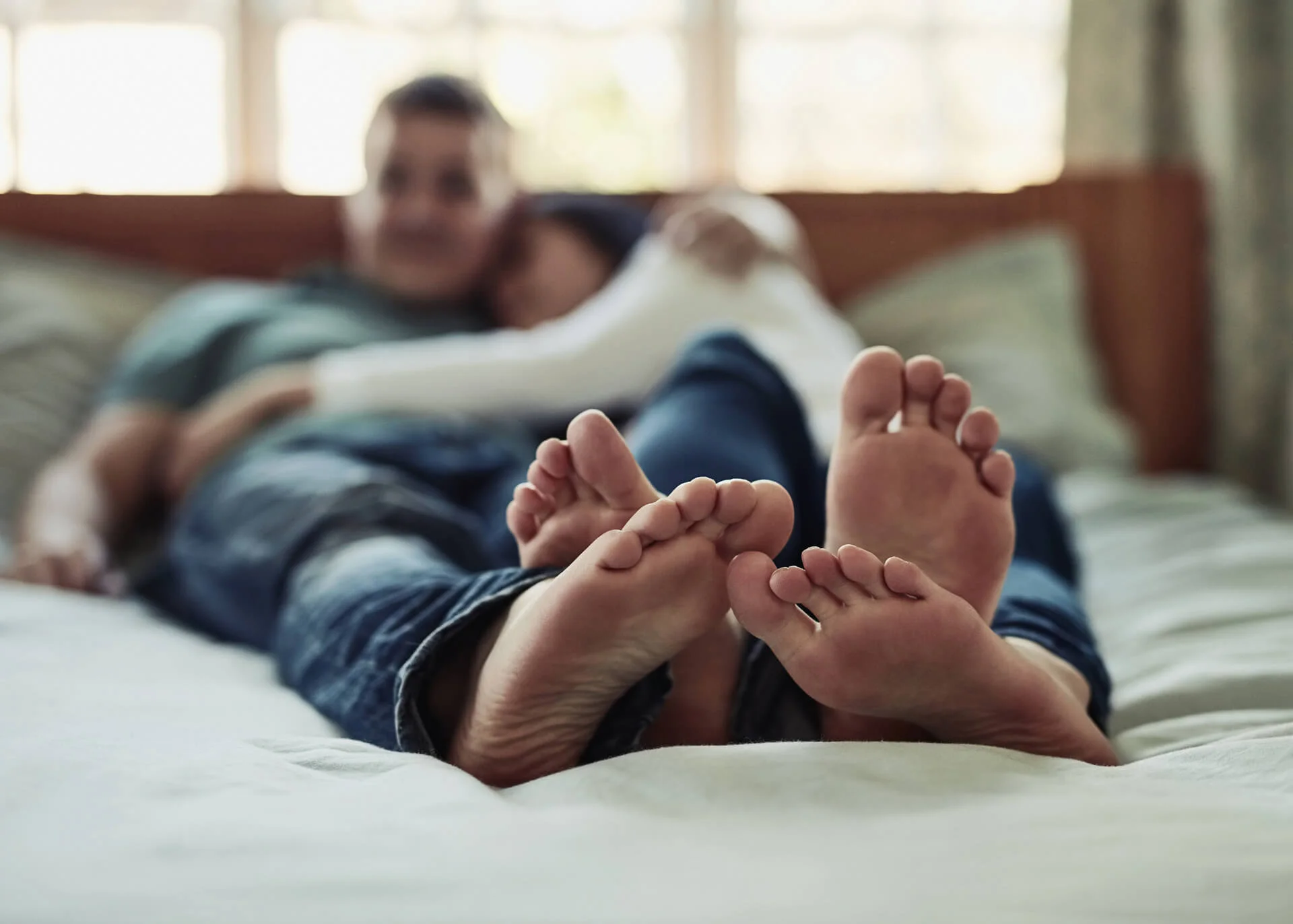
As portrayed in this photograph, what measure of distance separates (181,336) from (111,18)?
5.27 feet

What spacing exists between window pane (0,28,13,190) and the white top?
5.57ft

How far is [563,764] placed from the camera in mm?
574

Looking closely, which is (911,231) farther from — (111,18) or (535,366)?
(111,18)

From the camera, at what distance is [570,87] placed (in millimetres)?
2619

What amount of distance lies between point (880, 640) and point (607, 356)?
695 mm

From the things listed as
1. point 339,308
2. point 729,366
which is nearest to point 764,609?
point 729,366

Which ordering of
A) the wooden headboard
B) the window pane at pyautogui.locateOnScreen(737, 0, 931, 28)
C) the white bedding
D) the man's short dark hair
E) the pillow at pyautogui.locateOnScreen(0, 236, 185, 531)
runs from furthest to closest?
the window pane at pyautogui.locateOnScreen(737, 0, 931, 28) < the wooden headboard < the man's short dark hair < the pillow at pyautogui.locateOnScreen(0, 236, 185, 531) < the white bedding

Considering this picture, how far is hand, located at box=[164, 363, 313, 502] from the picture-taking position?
3.71 ft

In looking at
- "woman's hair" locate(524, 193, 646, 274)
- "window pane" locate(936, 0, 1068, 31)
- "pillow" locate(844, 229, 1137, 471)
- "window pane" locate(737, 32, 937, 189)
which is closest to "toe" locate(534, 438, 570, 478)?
"woman's hair" locate(524, 193, 646, 274)

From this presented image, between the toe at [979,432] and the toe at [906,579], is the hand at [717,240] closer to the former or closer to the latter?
the toe at [979,432]

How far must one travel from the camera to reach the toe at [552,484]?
0.63 meters

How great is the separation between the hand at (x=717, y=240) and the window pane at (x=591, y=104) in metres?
1.31

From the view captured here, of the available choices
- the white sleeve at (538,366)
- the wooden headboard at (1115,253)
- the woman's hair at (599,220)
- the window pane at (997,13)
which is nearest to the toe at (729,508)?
the white sleeve at (538,366)

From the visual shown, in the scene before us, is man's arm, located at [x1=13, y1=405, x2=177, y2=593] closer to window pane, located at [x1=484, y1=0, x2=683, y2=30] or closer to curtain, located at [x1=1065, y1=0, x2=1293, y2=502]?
curtain, located at [x1=1065, y1=0, x2=1293, y2=502]
